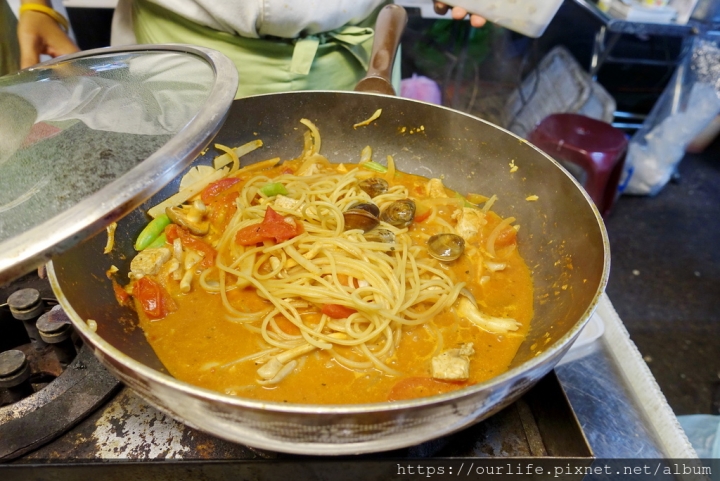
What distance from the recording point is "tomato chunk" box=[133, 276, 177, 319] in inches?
83.7

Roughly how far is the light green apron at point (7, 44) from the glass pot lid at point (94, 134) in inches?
102

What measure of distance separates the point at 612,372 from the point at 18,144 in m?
2.89

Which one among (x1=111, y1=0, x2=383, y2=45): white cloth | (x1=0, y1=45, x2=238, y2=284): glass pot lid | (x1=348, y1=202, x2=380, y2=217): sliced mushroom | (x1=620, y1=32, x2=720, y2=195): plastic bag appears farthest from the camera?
(x1=620, y1=32, x2=720, y2=195): plastic bag

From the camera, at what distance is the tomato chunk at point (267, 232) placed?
2426mm

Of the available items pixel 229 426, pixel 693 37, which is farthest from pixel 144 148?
pixel 693 37

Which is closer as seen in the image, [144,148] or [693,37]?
[144,148]

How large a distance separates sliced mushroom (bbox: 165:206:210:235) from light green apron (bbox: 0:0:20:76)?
8.12ft

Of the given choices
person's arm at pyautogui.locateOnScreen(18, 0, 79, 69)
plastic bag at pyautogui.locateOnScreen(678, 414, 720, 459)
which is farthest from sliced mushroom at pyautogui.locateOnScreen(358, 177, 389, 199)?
plastic bag at pyautogui.locateOnScreen(678, 414, 720, 459)

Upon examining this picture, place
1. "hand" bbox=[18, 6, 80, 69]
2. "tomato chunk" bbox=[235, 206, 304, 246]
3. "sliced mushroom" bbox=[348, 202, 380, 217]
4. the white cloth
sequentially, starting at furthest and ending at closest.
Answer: "hand" bbox=[18, 6, 80, 69] < the white cloth < "sliced mushroom" bbox=[348, 202, 380, 217] < "tomato chunk" bbox=[235, 206, 304, 246]

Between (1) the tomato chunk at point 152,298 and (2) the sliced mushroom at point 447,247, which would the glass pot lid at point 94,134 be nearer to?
(1) the tomato chunk at point 152,298

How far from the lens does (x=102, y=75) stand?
183cm

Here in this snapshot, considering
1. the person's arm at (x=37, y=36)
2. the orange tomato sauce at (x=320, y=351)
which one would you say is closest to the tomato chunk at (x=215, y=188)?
the orange tomato sauce at (x=320, y=351)

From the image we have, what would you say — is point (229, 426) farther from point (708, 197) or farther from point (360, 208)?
point (708, 197)

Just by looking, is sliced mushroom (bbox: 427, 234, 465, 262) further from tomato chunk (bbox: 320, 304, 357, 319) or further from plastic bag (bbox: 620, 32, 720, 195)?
plastic bag (bbox: 620, 32, 720, 195)
